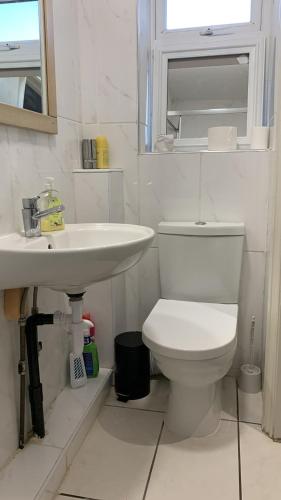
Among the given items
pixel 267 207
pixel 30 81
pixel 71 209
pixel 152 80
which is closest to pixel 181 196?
pixel 267 207

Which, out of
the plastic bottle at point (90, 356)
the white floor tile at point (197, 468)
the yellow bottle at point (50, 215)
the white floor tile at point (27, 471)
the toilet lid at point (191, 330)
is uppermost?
the yellow bottle at point (50, 215)

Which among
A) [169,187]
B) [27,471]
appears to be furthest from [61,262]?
[169,187]

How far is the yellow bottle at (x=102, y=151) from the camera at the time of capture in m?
1.81

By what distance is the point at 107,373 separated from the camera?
72.7 inches

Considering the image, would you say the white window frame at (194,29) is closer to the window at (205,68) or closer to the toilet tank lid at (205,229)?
the window at (205,68)

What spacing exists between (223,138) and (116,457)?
1.43 metres

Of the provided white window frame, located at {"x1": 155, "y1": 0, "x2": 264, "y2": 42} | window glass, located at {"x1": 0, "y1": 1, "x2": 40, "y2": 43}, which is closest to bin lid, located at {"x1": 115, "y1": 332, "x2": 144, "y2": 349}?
window glass, located at {"x1": 0, "y1": 1, "x2": 40, "y2": 43}

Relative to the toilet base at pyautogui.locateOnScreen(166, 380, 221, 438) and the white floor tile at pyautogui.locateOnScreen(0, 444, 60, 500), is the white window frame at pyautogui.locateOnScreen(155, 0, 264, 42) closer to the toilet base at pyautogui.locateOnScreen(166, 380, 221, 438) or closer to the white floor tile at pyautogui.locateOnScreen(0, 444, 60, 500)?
the toilet base at pyautogui.locateOnScreen(166, 380, 221, 438)

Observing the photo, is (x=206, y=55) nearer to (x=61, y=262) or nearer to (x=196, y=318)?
(x=196, y=318)

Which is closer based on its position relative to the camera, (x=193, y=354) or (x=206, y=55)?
(x=193, y=354)

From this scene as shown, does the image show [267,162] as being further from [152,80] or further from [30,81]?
[30,81]

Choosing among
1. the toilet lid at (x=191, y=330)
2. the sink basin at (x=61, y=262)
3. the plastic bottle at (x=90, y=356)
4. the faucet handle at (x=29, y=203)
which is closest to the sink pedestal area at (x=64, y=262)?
the sink basin at (x=61, y=262)

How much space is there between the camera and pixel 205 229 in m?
1.73

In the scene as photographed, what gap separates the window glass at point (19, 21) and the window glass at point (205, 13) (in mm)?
894
